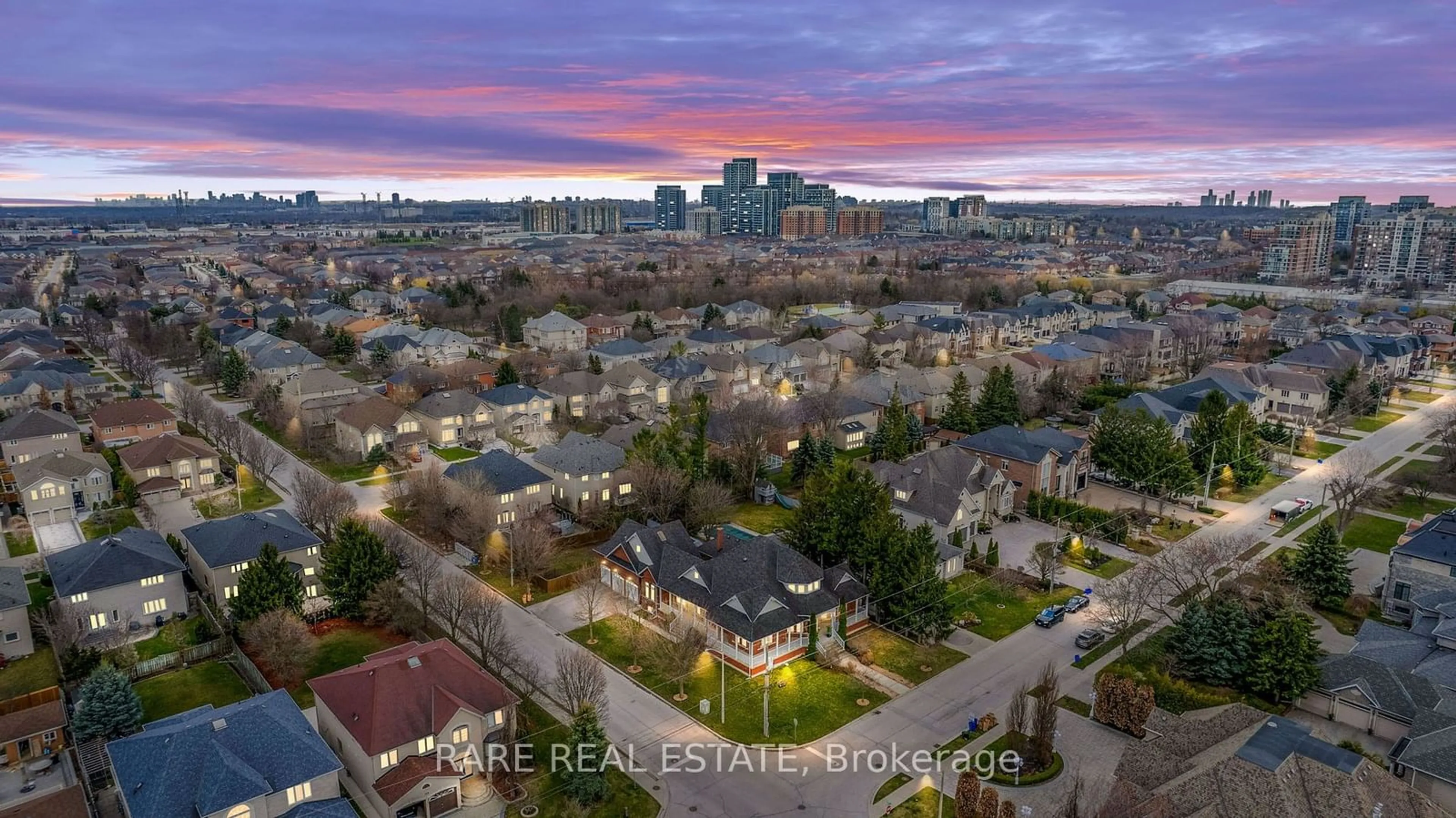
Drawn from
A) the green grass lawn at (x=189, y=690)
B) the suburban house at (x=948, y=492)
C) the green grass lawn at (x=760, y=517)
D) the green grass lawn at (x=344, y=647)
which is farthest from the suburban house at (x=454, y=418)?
the suburban house at (x=948, y=492)

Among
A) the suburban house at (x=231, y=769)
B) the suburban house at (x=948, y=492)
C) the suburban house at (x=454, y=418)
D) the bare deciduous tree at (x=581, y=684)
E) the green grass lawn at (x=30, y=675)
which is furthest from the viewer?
the suburban house at (x=454, y=418)

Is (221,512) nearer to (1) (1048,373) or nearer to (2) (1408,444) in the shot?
(1) (1048,373)

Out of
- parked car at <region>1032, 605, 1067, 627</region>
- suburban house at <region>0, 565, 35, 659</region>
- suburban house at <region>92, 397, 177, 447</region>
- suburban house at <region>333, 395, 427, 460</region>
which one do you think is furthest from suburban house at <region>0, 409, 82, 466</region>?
parked car at <region>1032, 605, 1067, 627</region>

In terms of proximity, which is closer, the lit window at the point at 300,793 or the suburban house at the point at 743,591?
the lit window at the point at 300,793

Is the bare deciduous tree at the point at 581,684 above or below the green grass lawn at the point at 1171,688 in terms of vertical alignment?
above

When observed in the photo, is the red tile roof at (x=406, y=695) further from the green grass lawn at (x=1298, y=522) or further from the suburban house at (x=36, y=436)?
the green grass lawn at (x=1298, y=522)

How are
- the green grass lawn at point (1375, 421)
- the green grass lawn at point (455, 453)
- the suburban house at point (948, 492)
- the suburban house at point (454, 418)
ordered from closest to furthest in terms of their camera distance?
the suburban house at point (948, 492), the green grass lawn at point (455, 453), the suburban house at point (454, 418), the green grass lawn at point (1375, 421)

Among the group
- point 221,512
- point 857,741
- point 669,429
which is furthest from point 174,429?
point 857,741
